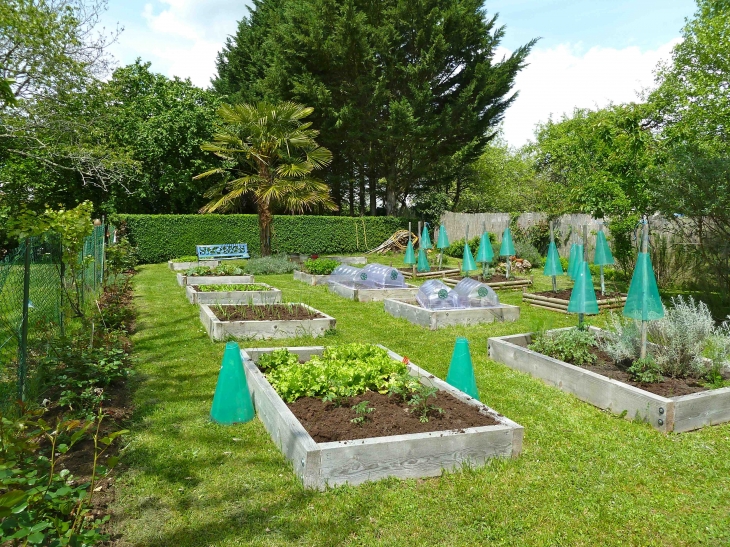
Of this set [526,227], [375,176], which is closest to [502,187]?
[375,176]

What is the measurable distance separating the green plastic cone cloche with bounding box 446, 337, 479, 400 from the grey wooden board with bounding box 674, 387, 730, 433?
175 centimetres

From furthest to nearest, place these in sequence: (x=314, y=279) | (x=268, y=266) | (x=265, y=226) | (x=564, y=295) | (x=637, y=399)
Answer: (x=265, y=226) < (x=268, y=266) < (x=314, y=279) < (x=564, y=295) < (x=637, y=399)

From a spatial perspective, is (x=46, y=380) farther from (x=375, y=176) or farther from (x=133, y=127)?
(x=375, y=176)

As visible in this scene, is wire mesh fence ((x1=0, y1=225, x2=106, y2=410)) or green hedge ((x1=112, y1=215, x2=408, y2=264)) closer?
wire mesh fence ((x1=0, y1=225, x2=106, y2=410))

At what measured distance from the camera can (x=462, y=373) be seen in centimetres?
506

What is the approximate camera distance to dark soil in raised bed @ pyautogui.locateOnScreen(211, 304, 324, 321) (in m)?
8.04

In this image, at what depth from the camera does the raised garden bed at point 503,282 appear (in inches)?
527

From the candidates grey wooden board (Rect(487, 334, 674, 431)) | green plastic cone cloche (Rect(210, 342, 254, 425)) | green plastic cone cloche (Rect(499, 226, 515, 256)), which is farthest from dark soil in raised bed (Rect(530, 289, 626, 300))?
green plastic cone cloche (Rect(210, 342, 254, 425))

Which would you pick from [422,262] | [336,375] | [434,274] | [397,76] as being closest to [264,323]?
[336,375]

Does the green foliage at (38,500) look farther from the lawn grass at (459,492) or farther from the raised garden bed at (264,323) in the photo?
the raised garden bed at (264,323)

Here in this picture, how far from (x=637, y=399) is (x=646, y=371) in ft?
1.89

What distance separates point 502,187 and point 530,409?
42.0 metres

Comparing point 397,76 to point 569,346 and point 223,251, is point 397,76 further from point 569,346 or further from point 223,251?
point 569,346

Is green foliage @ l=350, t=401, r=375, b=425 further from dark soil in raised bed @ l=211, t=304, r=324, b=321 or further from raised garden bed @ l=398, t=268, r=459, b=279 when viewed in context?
raised garden bed @ l=398, t=268, r=459, b=279
